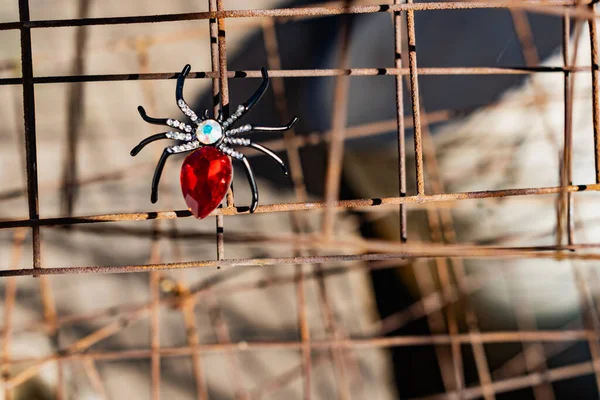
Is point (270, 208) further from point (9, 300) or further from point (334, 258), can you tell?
point (9, 300)

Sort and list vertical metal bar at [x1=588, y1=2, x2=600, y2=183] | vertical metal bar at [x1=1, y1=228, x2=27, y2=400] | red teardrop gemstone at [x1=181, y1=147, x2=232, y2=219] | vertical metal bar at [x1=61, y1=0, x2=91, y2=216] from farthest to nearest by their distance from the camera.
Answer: vertical metal bar at [x1=61, y1=0, x2=91, y2=216], vertical metal bar at [x1=1, y1=228, x2=27, y2=400], vertical metal bar at [x1=588, y1=2, x2=600, y2=183], red teardrop gemstone at [x1=181, y1=147, x2=232, y2=219]

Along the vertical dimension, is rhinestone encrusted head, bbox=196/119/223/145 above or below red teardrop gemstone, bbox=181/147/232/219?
above

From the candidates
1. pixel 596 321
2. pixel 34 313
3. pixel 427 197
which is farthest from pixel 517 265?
pixel 34 313

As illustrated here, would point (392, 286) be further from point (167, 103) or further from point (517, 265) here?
point (167, 103)

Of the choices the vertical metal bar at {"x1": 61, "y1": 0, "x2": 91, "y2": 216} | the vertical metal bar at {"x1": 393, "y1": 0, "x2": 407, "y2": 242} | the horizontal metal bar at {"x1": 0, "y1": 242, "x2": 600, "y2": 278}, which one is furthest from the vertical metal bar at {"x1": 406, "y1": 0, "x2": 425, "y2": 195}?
the vertical metal bar at {"x1": 61, "y1": 0, "x2": 91, "y2": 216}

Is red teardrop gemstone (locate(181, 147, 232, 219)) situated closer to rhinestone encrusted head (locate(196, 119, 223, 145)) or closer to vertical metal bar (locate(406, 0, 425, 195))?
rhinestone encrusted head (locate(196, 119, 223, 145))
